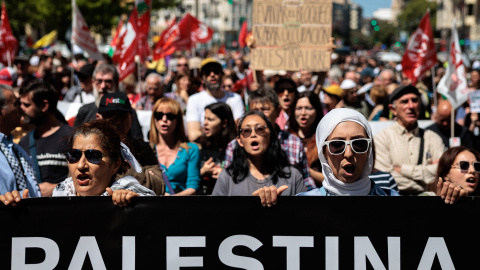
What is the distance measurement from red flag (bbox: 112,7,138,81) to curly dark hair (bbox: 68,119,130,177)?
601cm

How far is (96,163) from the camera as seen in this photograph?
Answer: 3572mm

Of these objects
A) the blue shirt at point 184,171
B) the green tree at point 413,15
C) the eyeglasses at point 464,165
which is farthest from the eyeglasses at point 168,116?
the green tree at point 413,15

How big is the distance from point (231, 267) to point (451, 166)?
6.49 feet

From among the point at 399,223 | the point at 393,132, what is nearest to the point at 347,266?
the point at 399,223

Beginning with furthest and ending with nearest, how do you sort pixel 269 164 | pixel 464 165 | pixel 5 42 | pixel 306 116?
pixel 5 42 < pixel 306 116 < pixel 269 164 < pixel 464 165

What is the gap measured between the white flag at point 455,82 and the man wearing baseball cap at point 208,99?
2463mm

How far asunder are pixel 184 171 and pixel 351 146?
96.2 inches

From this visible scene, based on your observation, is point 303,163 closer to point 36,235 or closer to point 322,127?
point 322,127

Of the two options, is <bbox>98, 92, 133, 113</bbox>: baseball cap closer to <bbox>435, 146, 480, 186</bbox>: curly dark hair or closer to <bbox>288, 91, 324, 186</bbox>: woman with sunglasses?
<bbox>288, 91, 324, 186</bbox>: woman with sunglasses

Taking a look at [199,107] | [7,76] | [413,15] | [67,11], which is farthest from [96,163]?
[413,15]

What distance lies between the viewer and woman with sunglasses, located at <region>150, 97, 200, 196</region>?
556cm

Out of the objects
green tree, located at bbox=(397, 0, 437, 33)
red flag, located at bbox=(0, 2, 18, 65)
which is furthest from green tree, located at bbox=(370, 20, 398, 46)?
red flag, located at bbox=(0, 2, 18, 65)

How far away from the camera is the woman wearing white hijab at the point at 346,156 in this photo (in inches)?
132

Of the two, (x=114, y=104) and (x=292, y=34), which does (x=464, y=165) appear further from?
(x=292, y=34)
